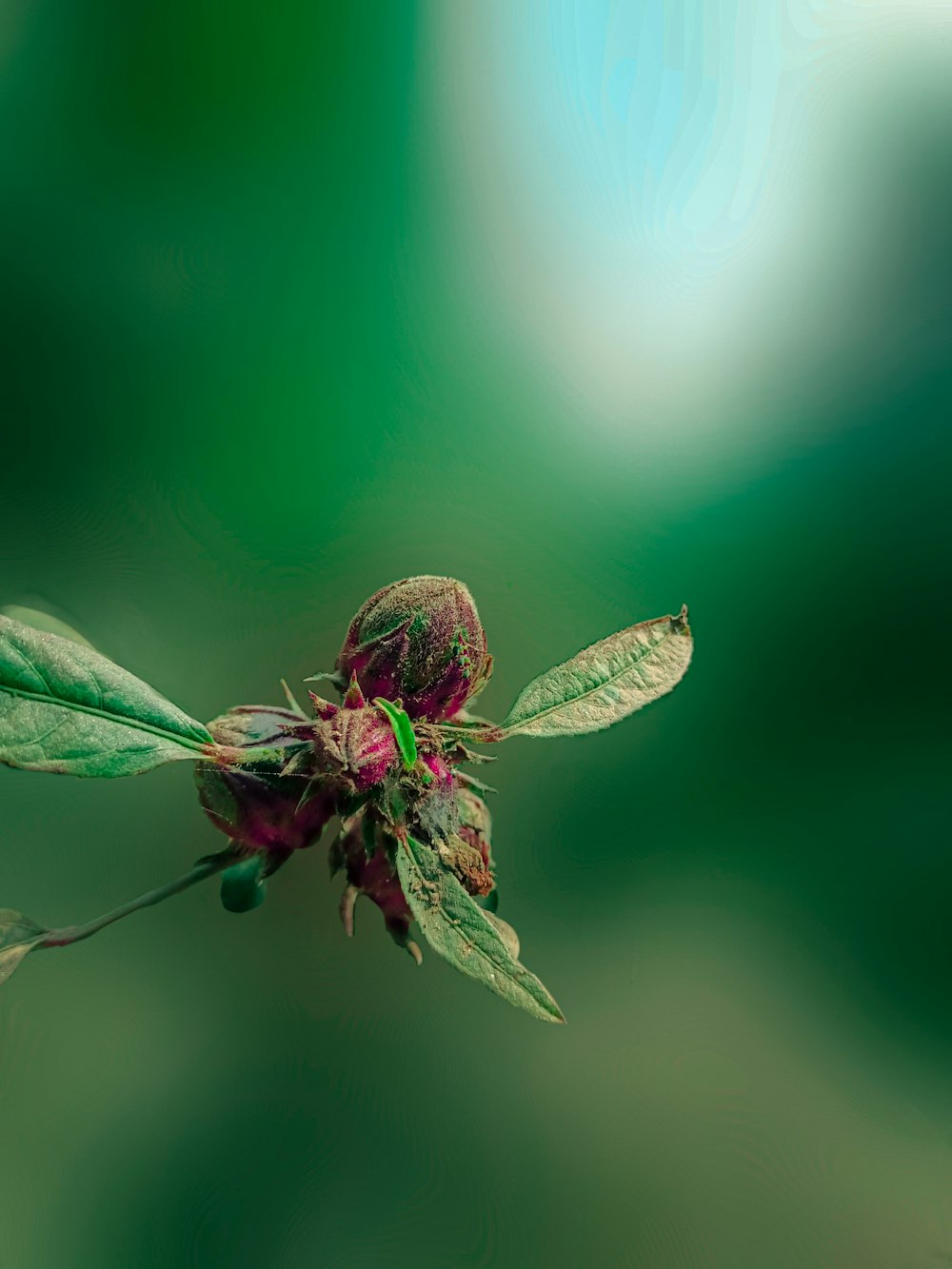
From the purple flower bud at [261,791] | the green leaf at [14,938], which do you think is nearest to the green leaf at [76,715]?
the purple flower bud at [261,791]

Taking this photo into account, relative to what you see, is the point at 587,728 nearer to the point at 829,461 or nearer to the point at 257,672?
the point at 257,672

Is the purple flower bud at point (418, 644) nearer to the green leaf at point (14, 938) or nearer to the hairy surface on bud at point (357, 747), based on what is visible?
Result: the hairy surface on bud at point (357, 747)

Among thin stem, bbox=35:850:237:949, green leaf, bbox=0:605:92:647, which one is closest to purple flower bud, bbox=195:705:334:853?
thin stem, bbox=35:850:237:949

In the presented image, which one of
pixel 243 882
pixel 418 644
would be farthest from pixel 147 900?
pixel 418 644

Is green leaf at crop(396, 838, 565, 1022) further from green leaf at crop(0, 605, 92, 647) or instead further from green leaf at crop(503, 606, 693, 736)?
green leaf at crop(0, 605, 92, 647)

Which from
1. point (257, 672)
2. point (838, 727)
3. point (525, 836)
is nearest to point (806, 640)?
point (838, 727)

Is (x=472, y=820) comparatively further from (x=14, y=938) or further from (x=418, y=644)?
(x=14, y=938)
